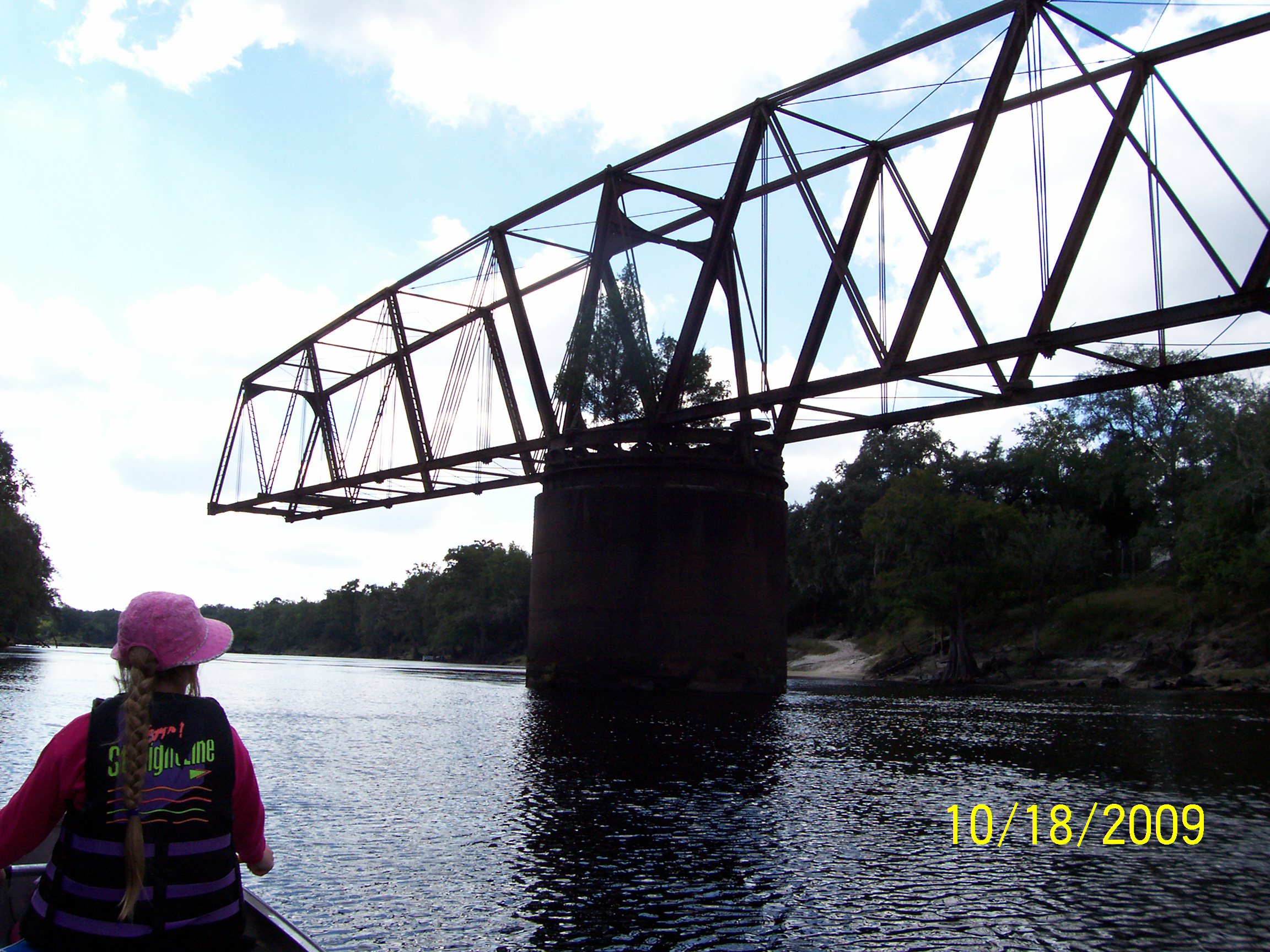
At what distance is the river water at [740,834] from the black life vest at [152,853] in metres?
2.37

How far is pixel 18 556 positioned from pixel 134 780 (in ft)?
176

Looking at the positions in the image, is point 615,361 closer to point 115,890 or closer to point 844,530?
point 115,890

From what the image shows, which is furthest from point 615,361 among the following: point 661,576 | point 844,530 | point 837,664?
point 844,530

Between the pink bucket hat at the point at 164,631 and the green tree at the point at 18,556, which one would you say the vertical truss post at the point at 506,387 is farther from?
the green tree at the point at 18,556

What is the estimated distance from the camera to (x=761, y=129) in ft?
→ 64.1

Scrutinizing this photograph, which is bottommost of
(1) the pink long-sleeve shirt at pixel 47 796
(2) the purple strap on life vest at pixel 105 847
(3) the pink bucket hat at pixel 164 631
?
(2) the purple strap on life vest at pixel 105 847

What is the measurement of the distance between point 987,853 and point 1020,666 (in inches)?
1840

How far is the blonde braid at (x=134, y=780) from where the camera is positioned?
8.89 feet

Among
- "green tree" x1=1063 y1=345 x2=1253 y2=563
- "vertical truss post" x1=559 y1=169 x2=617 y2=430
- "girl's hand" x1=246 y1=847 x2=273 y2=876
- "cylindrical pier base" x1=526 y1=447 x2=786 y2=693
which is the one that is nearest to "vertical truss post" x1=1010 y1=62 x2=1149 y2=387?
"cylindrical pier base" x1=526 y1=447 x2=786 y2=693

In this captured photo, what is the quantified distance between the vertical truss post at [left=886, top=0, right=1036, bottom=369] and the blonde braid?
14.5 meters

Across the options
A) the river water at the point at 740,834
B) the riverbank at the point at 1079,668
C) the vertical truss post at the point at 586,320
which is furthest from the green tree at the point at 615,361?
the riverbank at the point at 1079,668

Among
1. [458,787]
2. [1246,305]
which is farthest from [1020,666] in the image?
[458,787]

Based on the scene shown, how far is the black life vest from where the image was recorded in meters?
2.78

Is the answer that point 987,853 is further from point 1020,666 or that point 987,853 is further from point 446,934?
point 1020,666
